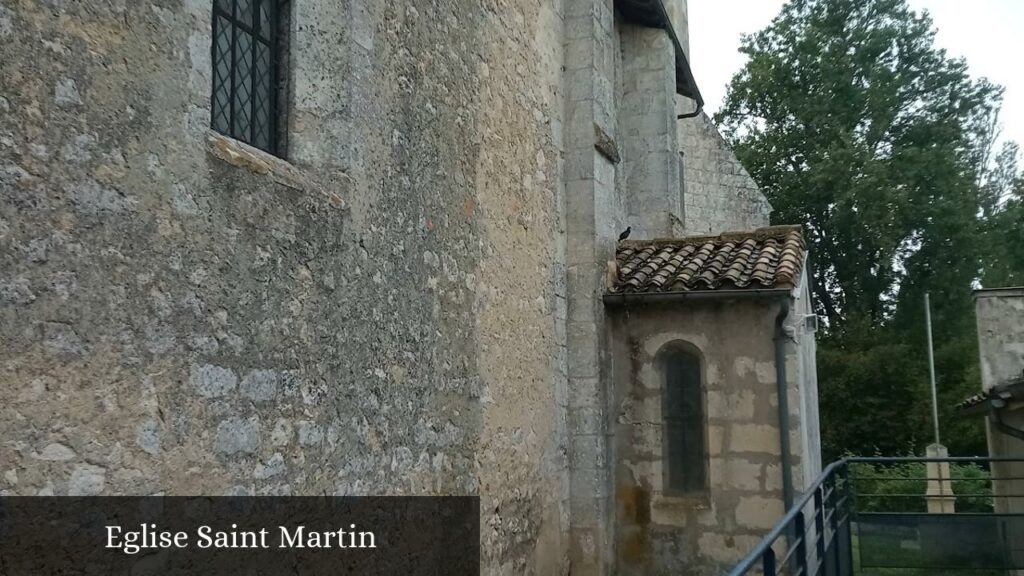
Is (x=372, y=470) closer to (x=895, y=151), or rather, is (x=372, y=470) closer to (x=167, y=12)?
(x=167, y=12)

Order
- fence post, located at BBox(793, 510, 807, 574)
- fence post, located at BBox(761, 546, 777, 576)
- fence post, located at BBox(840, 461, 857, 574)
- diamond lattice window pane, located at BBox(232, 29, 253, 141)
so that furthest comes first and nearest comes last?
fence post, located at BBox(840, 461, 857, 574) → fence post, located at BBox(793, 510, 807, 574) → diamond lattice window pane, located at BBox(232, 29, 253, 141) → fence post, located at BBox(761, 546, 777, 576)

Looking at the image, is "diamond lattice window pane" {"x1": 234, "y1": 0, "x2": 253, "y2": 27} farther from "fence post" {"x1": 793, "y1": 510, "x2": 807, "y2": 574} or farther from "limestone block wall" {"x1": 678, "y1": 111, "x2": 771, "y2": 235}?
"limestone block wall" {"x1": 678, "y1": 111, "x2": 771, "y2": 235}

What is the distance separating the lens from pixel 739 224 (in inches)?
646

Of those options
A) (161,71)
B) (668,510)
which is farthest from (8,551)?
(668,510)

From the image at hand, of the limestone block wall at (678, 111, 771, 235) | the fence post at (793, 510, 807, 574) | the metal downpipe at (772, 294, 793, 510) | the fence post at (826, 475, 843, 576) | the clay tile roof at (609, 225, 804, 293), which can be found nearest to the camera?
the fence post at (793, 510, 807, 574)

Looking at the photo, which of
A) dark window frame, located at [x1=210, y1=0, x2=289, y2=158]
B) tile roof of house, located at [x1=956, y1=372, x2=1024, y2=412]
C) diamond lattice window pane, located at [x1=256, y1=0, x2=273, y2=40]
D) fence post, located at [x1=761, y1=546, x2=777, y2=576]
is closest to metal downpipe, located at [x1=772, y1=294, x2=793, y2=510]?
fence post, located at [x1=761, y1=546, x2=777, y2=576]

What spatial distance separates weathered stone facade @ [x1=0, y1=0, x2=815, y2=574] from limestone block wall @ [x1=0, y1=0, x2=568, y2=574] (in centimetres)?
1

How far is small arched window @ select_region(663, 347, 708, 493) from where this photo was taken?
7.77 meters

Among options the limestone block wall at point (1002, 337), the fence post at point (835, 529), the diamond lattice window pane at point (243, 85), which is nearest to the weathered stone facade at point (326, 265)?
the diamond lattice window pane at point (243, 85)

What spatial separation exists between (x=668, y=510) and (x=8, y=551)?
592 centimetres

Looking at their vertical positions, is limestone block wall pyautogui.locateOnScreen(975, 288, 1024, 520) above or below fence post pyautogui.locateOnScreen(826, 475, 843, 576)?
above

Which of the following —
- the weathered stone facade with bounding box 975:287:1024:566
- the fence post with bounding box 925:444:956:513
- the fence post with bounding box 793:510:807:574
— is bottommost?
the fence post with bounding box 925:444:956:513

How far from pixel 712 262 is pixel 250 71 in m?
5.18

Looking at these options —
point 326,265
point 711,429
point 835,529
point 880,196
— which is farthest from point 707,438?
point 880,196
